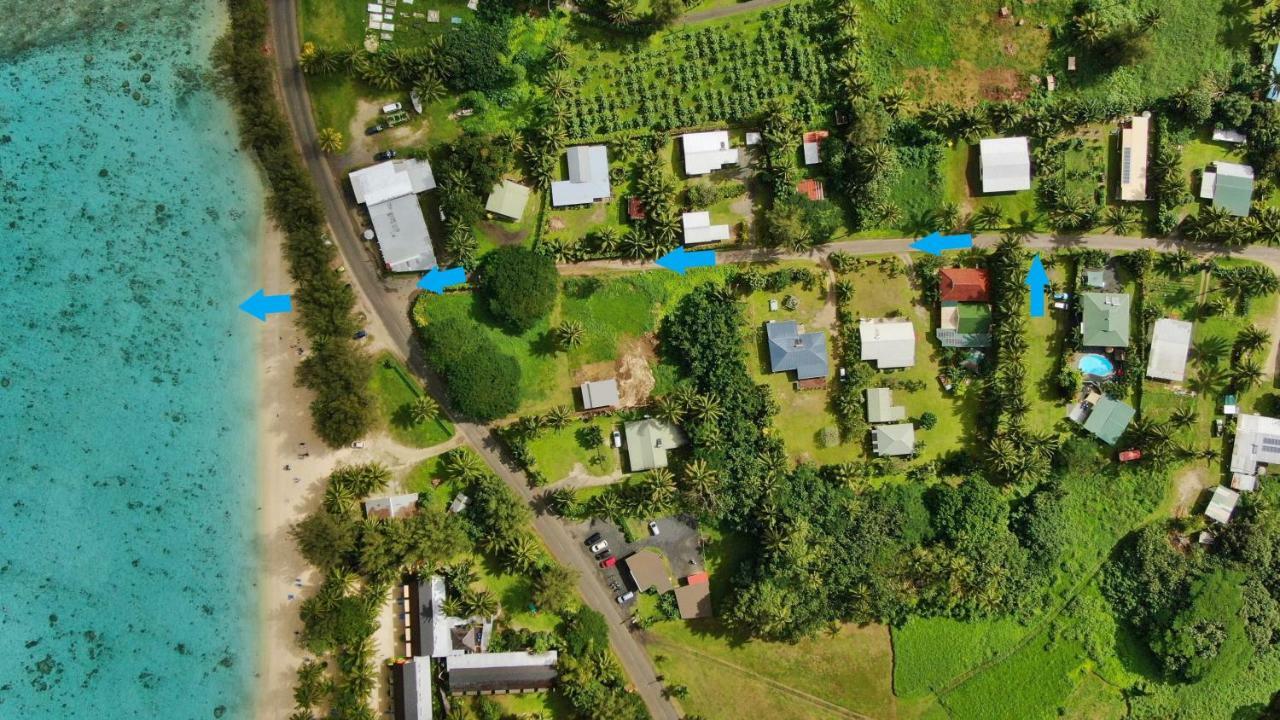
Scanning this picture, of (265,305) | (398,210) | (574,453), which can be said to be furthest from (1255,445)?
(265,305)

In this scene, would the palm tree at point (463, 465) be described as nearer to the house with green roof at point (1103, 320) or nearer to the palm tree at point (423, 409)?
the palm tree at point (423, 409)

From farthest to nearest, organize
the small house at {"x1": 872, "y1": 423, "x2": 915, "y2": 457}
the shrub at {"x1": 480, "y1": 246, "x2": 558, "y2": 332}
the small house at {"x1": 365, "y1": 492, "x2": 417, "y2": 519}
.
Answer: the small house at {"x1": 872, "y1": 423, "x2": 915, "y2": 457}, the small house at {"x1": 365, "y1": 492, "x2": 417, "y2": 519}, the shrub at {"x1": 480, "y1": 246, "x2": 558, "y2": 332}

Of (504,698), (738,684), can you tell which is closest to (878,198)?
(738,684)

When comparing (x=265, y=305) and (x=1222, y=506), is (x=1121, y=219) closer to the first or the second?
(x=1222, y=506)

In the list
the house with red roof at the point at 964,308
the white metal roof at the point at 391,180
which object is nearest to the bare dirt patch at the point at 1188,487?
the house with red roof at the point at 964,308

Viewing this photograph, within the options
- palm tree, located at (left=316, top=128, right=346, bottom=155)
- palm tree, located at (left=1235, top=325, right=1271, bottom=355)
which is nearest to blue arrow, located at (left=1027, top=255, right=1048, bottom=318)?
palm tree, located at (left=1235, top=325, right=1271, bottom=355)

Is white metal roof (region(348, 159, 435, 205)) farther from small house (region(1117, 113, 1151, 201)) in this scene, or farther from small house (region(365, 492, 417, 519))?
small house (region(1117, 113, 1151, 201))
